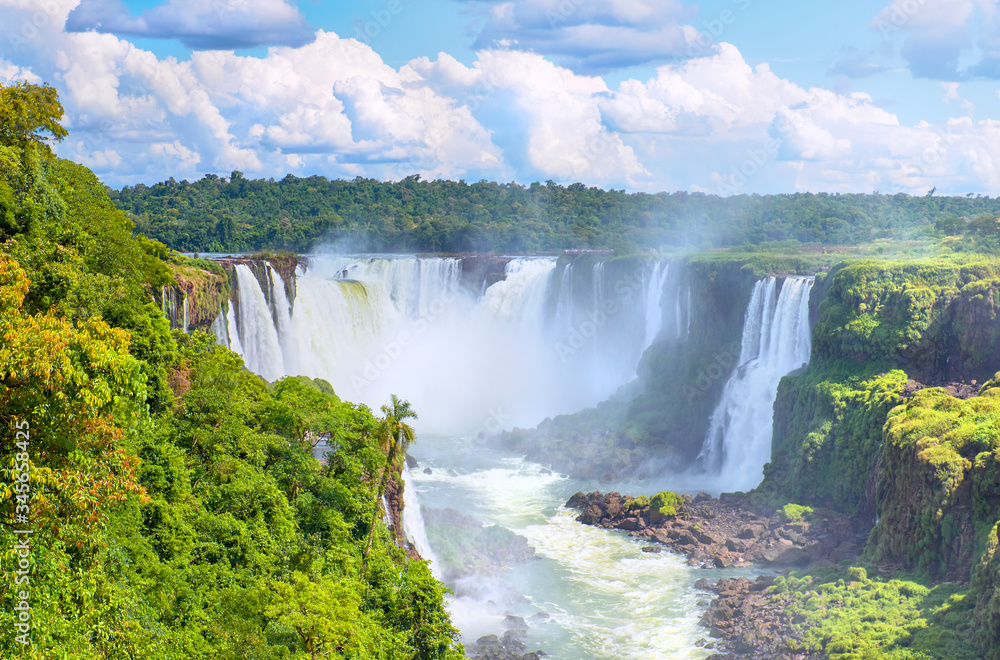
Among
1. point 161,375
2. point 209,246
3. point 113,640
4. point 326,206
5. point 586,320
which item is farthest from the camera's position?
point 326,206

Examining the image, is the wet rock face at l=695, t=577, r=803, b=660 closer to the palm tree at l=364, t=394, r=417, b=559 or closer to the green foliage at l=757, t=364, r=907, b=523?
the green foliage at l=757, t=364, r=907, b=523

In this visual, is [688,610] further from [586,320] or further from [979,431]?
[586,320]

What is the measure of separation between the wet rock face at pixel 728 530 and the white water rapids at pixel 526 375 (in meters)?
0.98

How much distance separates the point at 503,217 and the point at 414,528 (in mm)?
75679

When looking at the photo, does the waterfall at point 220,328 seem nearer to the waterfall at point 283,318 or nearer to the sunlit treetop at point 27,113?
the waterfall at point 283,318

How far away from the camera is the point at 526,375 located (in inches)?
2415

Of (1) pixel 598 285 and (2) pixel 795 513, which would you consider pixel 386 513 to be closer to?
(2) pixel 795 513

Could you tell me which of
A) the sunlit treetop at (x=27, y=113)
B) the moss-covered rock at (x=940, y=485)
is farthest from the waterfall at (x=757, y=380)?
the sunlit treetop at (x=27, y=113)

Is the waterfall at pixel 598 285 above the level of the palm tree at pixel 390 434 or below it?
above

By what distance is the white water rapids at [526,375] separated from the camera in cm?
2881

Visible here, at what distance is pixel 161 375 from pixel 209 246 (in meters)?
67.0

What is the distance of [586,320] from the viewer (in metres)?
59.8

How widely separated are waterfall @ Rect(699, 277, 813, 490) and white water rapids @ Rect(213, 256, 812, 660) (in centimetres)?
8

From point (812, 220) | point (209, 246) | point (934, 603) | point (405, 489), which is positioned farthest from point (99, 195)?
point (812, 220)
